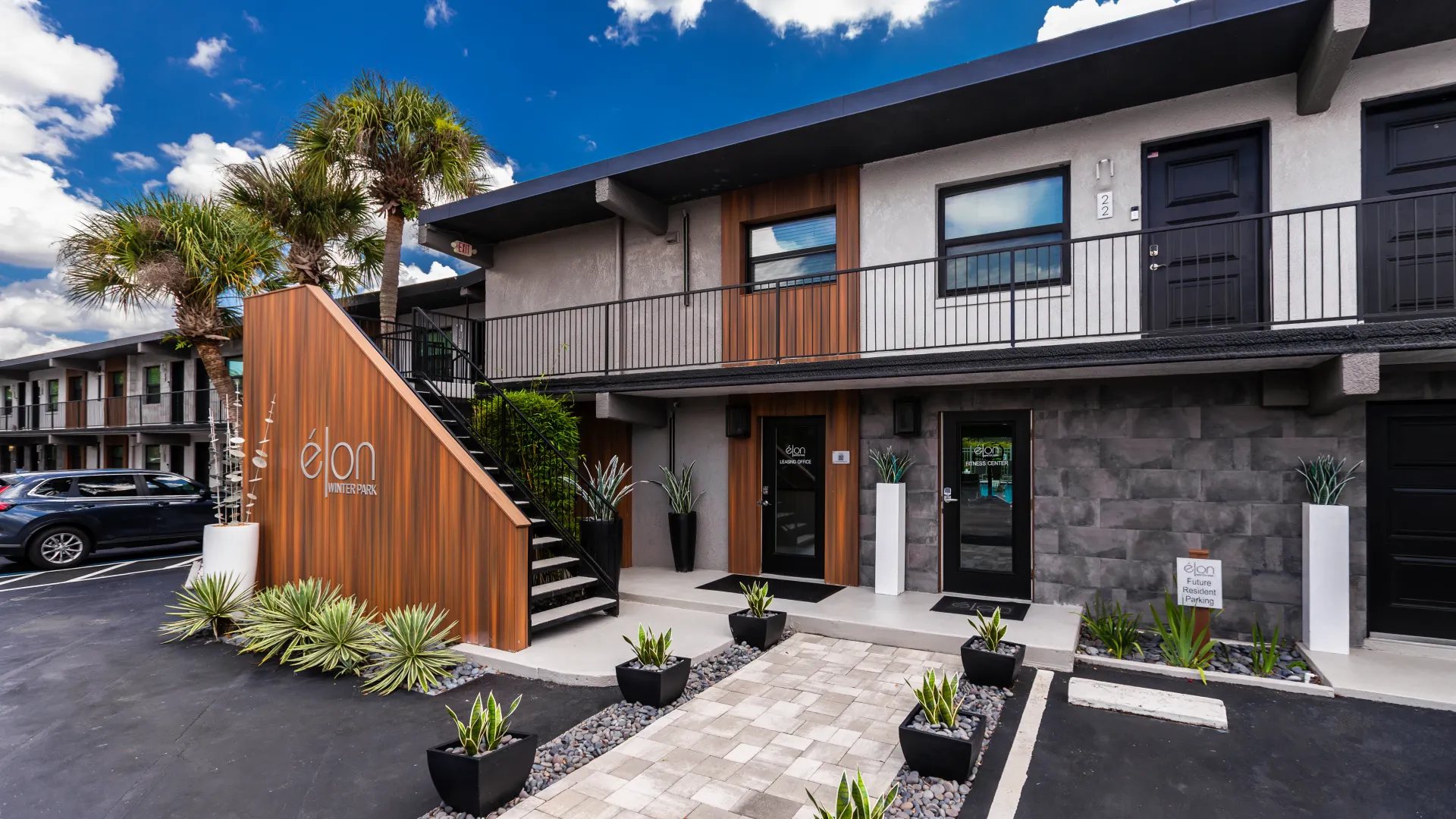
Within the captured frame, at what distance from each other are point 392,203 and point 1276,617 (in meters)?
12.9

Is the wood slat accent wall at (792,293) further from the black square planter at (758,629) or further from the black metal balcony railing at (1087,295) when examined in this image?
the black square planter at (758,629)

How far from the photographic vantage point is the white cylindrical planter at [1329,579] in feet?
17.4

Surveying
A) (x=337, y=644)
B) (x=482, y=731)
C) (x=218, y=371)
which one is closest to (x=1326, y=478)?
(x=482, y=731)

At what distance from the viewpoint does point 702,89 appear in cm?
1630

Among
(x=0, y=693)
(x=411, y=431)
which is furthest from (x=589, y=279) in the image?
(x=0, y=693)

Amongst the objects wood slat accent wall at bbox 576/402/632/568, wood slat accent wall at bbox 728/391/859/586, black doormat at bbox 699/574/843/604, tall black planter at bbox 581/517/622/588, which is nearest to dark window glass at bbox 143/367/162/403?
wood slat accent wall at bbox 576/402/632/568

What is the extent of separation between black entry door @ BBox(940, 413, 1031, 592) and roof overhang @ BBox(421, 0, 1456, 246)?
320 centimetres

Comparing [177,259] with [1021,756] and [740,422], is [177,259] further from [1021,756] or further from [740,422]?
[1021,756]

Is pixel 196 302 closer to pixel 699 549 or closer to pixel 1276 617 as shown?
pixel 699 549

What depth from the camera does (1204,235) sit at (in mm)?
6141

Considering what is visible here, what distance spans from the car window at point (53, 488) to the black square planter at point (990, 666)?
45.0ft

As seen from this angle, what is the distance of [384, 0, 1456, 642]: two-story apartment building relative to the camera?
545cm

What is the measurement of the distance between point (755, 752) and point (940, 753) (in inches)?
41.2

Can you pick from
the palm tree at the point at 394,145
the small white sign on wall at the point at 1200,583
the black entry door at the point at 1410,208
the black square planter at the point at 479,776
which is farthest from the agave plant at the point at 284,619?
the black entry door at the point at 1410,208
